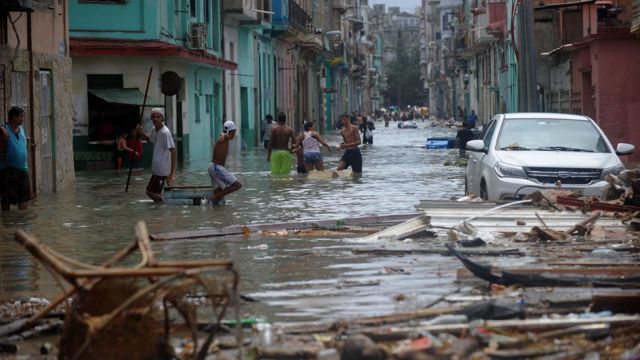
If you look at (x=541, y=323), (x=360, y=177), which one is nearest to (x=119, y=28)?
(x=360, y=177)

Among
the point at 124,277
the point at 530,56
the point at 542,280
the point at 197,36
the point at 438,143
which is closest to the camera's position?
the point at 124,277

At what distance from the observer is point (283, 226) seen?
15.7m

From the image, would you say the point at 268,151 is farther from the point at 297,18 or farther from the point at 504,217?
the point at 297,18

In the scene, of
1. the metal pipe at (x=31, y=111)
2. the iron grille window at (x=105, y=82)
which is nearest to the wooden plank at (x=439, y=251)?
the metal pipe at (x=31, y=111)

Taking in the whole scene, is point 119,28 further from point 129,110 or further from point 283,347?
point 283,347

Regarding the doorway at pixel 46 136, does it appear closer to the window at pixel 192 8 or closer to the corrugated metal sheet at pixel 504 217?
the corrugated metal sheet at pixel 504 217

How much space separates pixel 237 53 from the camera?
5175 centimetres

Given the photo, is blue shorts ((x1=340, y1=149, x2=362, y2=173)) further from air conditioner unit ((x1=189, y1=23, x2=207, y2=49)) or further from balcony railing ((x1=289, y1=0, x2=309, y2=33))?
balcony railing ((x1=289, y1=0, x2=309, y2=33))

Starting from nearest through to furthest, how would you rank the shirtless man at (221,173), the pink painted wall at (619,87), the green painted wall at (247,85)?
the shirtless man at (221,173), the pink painted wall at (619,87), the green painted wall at (247,85)

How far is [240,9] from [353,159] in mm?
20490

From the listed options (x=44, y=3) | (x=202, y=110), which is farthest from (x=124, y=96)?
(x=44, y=3)

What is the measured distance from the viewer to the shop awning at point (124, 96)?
113 ft

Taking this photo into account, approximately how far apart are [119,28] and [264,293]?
26.7 meters

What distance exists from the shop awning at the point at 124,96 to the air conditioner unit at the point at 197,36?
4.59 meters
